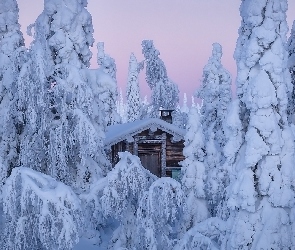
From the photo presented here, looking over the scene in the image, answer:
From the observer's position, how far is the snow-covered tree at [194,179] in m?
17.1

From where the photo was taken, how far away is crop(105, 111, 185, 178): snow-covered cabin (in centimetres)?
2686

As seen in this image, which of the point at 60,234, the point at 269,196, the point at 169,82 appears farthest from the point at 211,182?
the point at 169,82

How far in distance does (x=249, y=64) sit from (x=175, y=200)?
4.15 meters

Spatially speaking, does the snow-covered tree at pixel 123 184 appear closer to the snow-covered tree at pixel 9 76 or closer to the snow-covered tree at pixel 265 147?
the snow-covered tree at pixel 265 147

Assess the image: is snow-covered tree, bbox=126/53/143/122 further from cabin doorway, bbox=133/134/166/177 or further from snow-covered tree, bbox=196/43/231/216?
cabin doorway, bbox=133/134/166/177

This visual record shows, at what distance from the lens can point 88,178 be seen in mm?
15500

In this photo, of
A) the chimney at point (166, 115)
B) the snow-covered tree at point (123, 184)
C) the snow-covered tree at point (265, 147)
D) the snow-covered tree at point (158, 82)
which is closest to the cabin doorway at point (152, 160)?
the chimney at point (166, 115)

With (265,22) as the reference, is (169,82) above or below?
above

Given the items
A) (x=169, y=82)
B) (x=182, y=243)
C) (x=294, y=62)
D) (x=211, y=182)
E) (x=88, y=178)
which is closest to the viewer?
(x=182, y=243)

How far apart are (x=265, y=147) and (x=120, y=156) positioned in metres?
3.92

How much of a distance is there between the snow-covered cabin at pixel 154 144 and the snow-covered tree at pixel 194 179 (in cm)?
960

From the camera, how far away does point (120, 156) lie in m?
11.1

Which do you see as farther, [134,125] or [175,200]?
[134,125]

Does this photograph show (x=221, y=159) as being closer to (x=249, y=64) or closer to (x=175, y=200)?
(x=175, y=200)
